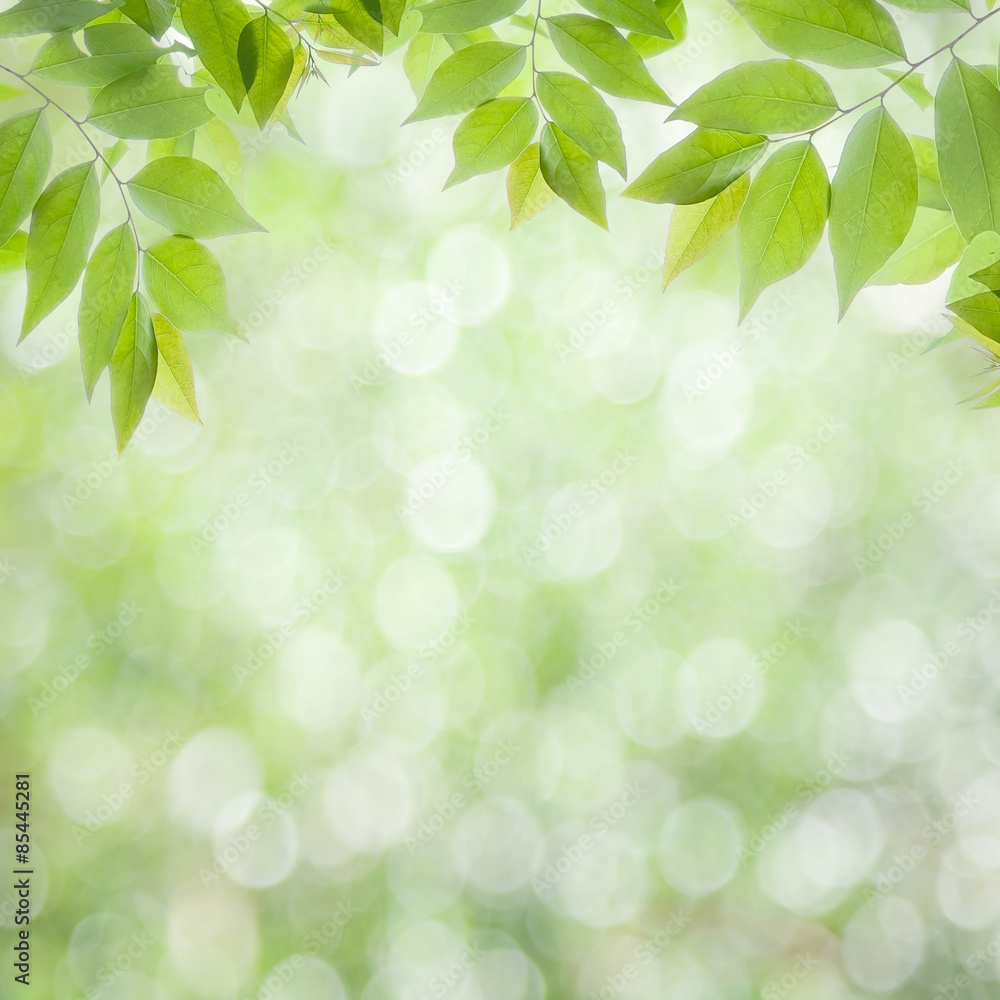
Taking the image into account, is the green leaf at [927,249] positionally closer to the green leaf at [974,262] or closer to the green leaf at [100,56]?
the green leaf at [974,262]

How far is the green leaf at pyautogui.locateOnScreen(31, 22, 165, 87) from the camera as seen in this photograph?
376 mm

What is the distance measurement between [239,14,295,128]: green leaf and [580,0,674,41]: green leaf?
0.15m

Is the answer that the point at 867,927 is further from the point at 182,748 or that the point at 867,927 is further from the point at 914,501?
the point at 182,748

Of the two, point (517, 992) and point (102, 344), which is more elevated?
point (102, 344)

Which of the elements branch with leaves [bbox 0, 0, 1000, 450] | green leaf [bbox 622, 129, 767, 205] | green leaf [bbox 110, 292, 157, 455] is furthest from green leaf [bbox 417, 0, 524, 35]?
green leaf [bbox 110, 292, 157, 455]

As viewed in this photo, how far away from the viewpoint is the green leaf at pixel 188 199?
15.6 inches

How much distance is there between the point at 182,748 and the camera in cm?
348

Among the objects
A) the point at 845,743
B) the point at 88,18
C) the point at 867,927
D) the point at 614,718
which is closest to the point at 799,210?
the point at 88,18

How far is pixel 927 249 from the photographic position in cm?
43

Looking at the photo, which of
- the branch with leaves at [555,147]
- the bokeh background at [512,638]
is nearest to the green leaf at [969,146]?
the branch with leaves at [555,147]

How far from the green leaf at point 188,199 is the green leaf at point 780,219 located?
24 centimetres

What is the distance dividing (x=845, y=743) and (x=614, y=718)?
112cm

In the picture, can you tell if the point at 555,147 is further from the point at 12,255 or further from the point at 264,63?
the point at 12,255

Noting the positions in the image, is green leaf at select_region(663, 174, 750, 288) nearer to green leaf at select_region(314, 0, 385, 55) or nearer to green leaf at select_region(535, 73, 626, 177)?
green leaf at select_region(535, 73, 626, 177)
